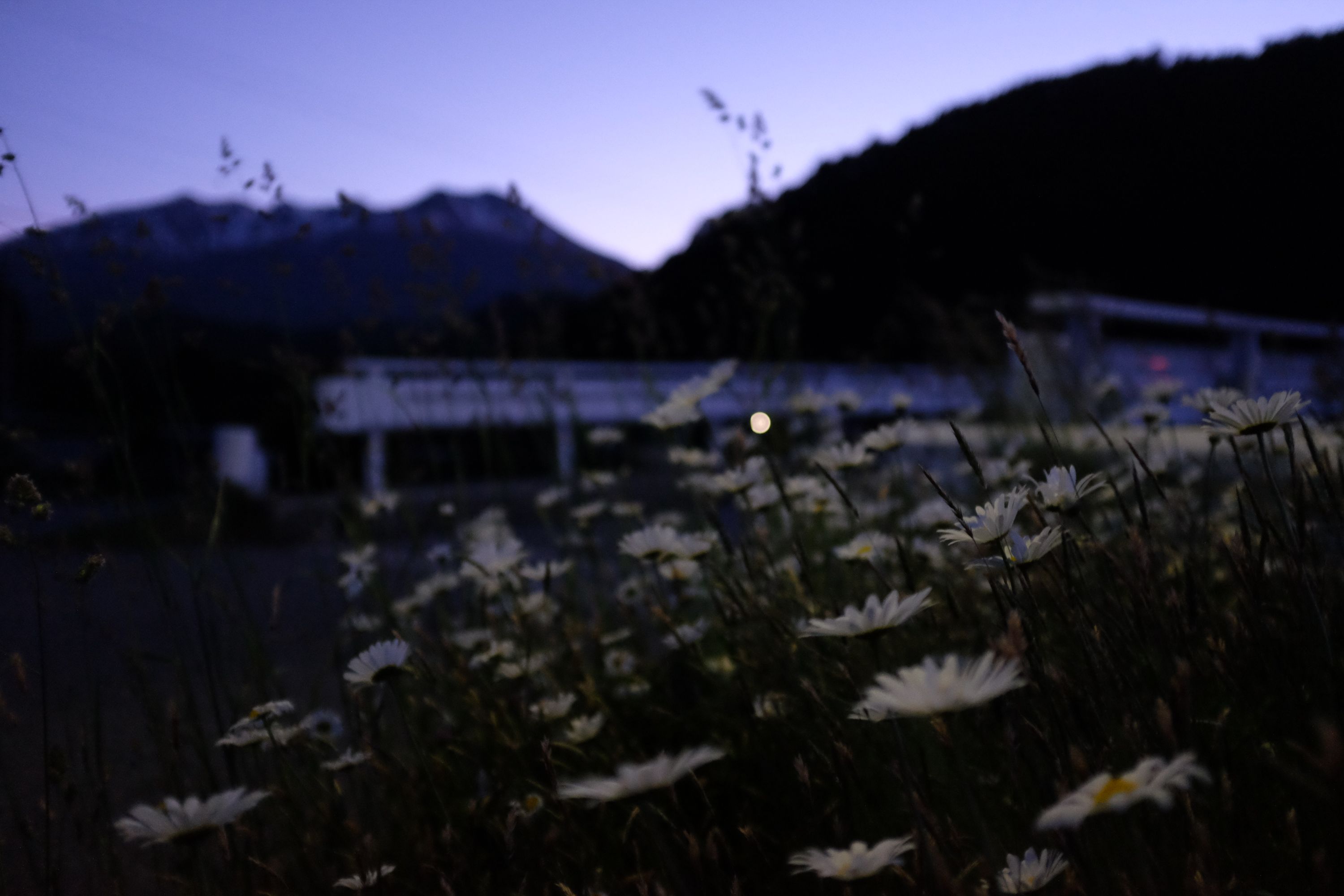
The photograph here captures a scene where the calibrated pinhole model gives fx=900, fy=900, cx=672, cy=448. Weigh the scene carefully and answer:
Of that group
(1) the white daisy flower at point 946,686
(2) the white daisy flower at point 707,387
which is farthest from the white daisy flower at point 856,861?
(2) the white daisy flower at point 707,387

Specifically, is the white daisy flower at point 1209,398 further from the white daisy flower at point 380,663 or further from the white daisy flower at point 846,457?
the white daisy flower at point 380,663

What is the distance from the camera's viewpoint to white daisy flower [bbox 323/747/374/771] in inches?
49.6

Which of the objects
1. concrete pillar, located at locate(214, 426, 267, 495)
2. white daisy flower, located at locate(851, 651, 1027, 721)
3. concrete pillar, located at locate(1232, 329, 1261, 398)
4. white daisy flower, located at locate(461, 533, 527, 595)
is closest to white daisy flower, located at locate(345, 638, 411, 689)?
white daisy flower, located at locate(461, 533, 527, 595)

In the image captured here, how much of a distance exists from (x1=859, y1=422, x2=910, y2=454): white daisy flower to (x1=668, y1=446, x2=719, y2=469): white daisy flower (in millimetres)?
674

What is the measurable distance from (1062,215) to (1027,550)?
3534 mm

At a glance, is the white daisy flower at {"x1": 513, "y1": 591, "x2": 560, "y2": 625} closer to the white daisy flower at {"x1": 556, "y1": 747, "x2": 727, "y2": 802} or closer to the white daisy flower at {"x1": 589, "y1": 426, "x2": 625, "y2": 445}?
the white daisy flower at {"x1": 589, "y1": 426, "x2": 625, "y2": 445}

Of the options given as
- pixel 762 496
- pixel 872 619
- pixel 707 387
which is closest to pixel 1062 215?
pixel 707 387

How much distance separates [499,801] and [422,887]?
159 mm

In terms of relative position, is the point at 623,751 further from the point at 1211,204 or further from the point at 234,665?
the point at 1211,204

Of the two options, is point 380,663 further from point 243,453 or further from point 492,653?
point 243,453

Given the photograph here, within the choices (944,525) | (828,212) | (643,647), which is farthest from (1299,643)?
(828,212)

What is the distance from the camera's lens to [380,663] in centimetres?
112

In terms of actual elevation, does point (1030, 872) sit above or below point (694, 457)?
below

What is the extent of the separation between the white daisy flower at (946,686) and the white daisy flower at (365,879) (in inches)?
26.8
